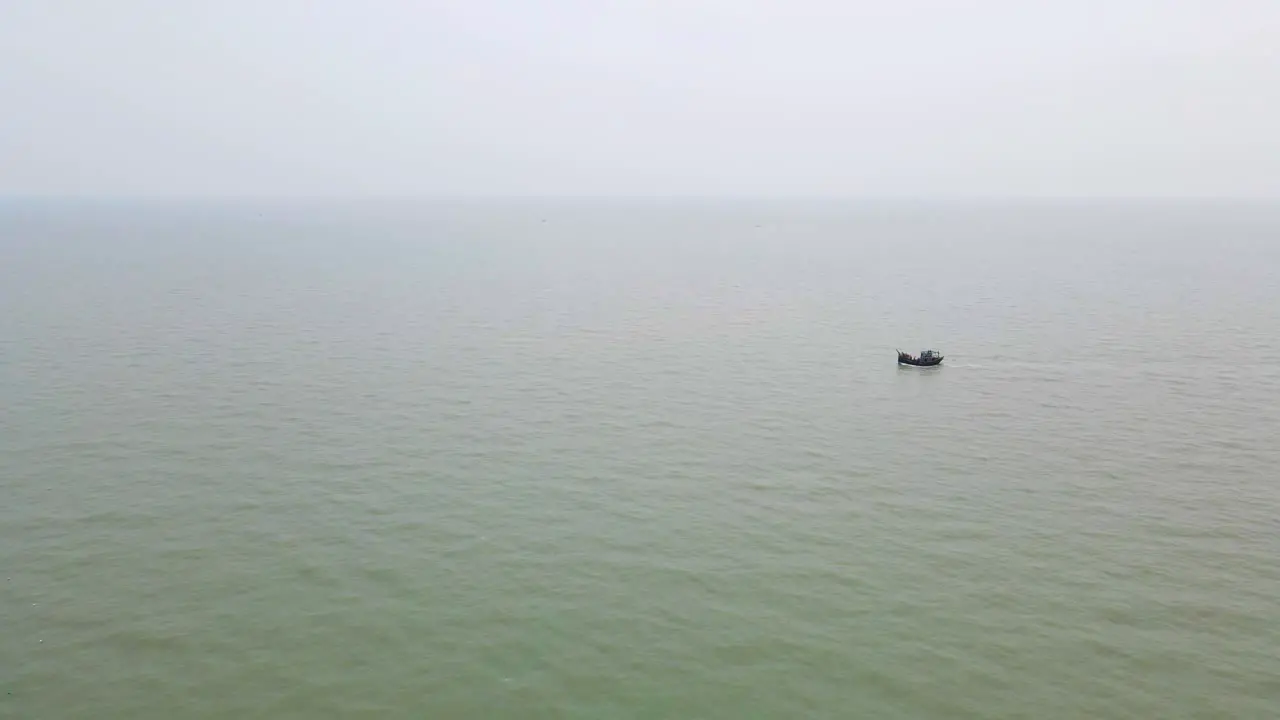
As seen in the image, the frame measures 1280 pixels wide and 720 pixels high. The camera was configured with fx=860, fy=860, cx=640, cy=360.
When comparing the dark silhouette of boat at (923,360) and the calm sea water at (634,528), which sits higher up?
the dark silhouette of boat at (923,360)

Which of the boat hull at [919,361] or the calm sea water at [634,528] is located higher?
the boat hull at [919,361]

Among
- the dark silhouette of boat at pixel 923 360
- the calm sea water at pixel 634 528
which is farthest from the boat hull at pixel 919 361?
the calm sea water at pixel 634 528

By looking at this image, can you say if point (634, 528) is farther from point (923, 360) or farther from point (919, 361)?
point (923, 360)

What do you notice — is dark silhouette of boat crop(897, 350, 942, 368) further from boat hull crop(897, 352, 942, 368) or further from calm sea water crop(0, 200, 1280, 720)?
calm sea water crop(0, 200, 1280, 720)

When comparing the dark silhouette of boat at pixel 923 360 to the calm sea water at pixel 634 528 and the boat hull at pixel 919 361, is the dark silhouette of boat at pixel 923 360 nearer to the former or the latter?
the boat hull at pixel 919 361

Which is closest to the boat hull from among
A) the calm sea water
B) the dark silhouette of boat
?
the dark silhouette of boat

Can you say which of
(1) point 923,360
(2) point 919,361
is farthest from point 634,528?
(1) point 923,360

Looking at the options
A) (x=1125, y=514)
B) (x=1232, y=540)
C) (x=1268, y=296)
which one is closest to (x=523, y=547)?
(x=1125, y=514)

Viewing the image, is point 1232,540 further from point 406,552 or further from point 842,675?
point 406,552

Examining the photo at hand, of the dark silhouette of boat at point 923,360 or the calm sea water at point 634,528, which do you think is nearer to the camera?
the calm sea water at point 634,528
